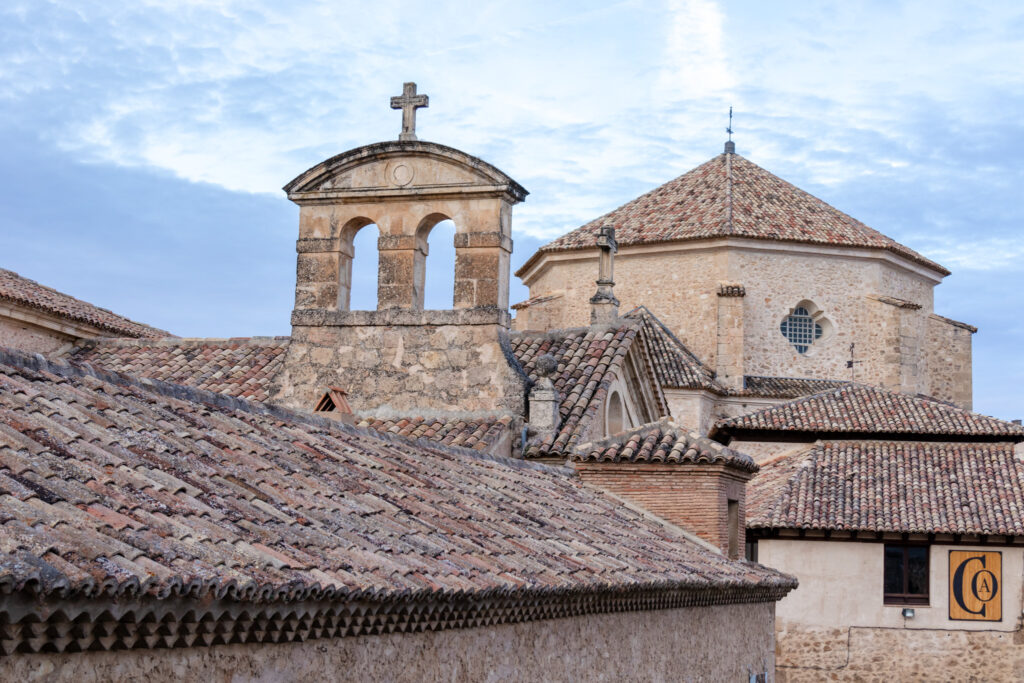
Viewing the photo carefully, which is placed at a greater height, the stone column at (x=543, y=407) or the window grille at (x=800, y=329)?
the window grille at (x=800, y=329)

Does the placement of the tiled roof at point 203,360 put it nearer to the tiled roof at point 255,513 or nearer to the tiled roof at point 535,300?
the tiled roof at point 255,513

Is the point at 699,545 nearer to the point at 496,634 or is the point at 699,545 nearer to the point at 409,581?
the point at 496,634

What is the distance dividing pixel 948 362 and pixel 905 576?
12378mm

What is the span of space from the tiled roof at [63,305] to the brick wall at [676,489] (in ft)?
33.2

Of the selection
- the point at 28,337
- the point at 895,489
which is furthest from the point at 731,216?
the point at 28,337

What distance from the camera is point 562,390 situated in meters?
15.2

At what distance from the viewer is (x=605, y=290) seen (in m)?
17.4

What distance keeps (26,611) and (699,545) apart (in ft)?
26.8

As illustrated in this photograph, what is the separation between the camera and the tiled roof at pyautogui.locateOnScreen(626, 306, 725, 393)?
1158 inches

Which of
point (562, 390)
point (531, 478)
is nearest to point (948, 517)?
point (562, 390)

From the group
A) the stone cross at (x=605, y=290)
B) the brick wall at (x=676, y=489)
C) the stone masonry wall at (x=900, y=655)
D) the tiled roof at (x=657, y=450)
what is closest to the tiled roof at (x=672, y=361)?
the stone masonry wall at (x=900, y=655)

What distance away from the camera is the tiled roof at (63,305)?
731 inches

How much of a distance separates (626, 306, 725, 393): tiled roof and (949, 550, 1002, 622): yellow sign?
7816 millimetres

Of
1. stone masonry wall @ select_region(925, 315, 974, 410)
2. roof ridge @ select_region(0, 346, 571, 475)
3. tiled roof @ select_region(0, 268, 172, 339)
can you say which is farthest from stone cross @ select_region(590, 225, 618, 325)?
stone masonry wall @ select_region(925, 315, 974, 410)
